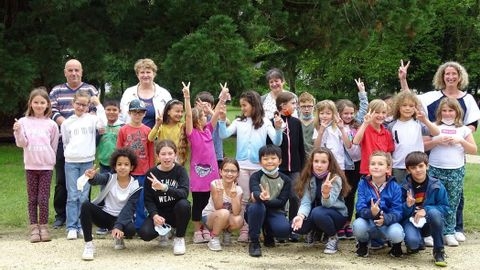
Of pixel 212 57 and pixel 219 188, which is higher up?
pixel 212 57

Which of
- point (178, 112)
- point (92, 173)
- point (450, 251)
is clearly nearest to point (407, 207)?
point (450, 251)

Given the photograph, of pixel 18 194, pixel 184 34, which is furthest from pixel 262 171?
pixel 184 34

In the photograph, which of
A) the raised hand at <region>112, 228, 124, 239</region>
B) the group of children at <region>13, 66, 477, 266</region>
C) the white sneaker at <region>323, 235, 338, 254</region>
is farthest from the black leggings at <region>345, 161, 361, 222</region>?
the raised hand at <region>112, 228, 124, 239</region>

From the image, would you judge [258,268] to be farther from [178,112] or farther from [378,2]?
[378,2]

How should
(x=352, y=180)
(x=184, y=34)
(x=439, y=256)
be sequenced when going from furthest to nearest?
(x=184, y=34)
(x=352, y=180)
(x=439, y=256)

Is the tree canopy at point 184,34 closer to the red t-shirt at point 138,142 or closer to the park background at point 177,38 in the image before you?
the park background at point 177,38

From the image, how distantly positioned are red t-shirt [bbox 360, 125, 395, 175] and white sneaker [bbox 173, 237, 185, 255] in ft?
6.04

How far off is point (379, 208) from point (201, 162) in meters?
1.72

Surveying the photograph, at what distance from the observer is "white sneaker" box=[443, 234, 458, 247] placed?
5227 millimetres

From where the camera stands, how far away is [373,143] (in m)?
5.34

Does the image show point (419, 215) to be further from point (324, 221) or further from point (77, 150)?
point (77, 150)

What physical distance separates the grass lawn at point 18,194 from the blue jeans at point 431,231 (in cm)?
147

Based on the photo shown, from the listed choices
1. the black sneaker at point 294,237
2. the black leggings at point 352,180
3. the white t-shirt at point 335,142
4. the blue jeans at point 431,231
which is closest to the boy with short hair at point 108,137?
the black sneaker at point 294,237

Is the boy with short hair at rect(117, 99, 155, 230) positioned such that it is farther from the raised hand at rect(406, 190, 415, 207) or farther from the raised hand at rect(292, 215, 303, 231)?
the raised hand at rect(406, 190, 415, 207)
